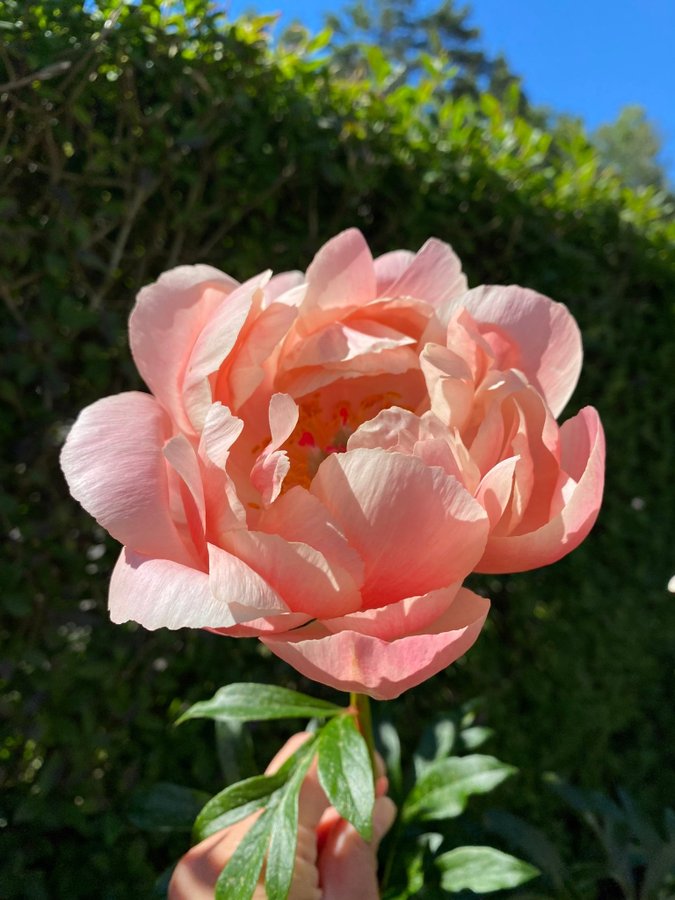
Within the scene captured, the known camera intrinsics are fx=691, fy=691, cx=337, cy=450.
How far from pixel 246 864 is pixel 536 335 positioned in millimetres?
589

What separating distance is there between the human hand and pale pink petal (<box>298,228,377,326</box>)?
505mm

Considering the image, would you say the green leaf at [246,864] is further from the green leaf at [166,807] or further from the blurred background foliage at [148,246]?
the blurred background foliage at [148,246]

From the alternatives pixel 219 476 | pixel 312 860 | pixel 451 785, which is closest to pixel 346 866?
pixel 312 860

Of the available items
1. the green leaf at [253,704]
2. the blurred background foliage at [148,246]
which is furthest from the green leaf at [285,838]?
the blurred background foliage at [148,246]

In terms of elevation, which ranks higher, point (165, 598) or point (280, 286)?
point (280, 286)

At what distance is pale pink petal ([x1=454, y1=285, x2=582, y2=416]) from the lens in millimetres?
630

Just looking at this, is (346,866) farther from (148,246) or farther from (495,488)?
(148,246)

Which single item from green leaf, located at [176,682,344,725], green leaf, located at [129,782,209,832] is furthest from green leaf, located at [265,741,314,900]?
green leaf, located at [129,782,209,832]

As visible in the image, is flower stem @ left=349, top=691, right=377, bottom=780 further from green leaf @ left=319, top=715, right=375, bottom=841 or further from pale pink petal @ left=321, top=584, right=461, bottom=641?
pale pink petal @ left=321, top=584, right=461, bottom=641

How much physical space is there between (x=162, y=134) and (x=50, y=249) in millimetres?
333

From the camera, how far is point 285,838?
680mm

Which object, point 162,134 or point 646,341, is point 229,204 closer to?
point 162,134

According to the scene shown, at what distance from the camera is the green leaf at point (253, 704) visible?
0.91 meters

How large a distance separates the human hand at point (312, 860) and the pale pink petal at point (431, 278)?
1.73 ft
